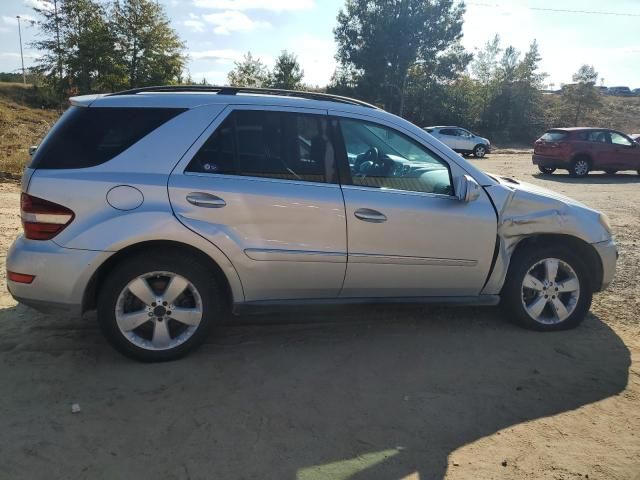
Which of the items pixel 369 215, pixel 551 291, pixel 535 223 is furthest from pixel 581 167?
pixel 369 215

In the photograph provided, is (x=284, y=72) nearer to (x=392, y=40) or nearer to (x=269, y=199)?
(x=392, y=40)

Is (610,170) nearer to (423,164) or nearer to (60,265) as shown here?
(423,164)

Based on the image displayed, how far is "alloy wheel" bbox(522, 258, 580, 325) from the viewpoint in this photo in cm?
419

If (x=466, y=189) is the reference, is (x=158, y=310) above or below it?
below

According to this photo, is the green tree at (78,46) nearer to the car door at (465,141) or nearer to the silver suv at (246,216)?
the car door at (465,141)

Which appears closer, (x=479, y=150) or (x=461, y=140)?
(x=461, y=140)

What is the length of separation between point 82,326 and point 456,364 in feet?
9.46

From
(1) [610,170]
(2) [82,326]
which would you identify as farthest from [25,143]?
(1) [610,170]

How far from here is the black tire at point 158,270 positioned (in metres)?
3.39

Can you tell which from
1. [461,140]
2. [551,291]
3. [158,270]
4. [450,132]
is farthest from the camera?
[450,132]

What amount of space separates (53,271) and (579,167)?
58.6 feet

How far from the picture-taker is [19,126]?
2036 cm

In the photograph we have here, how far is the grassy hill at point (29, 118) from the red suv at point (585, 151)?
15601mm

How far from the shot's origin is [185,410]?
3039 mm
